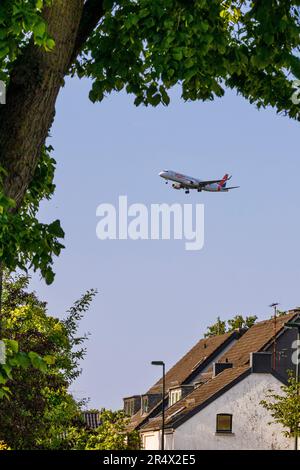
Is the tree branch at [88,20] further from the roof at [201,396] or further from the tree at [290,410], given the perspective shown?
the roof at [201,396]

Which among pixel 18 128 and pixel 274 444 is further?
pixel 274 444

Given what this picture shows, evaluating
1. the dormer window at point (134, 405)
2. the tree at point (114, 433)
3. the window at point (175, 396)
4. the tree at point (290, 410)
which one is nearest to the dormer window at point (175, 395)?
the window at point (175, 396)

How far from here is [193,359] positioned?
9394 cm

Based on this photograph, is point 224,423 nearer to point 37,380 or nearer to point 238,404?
point 238,404

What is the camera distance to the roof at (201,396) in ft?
244

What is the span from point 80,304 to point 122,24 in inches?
1230

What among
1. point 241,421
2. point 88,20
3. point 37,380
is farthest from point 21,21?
point 241,421

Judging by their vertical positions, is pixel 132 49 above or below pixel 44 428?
above

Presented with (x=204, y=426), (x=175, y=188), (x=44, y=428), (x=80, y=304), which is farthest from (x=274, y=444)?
(x=175, y=188)

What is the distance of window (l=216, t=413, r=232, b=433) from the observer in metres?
74.5

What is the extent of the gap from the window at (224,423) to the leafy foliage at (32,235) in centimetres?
6142

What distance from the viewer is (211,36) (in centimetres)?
1262

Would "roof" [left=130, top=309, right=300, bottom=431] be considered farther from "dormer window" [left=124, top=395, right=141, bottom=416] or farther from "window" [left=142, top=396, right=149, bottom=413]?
"dormer window" [left=124, top=395, right=141, bottom=416]

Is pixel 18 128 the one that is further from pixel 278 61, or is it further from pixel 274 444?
pixel 274 444
